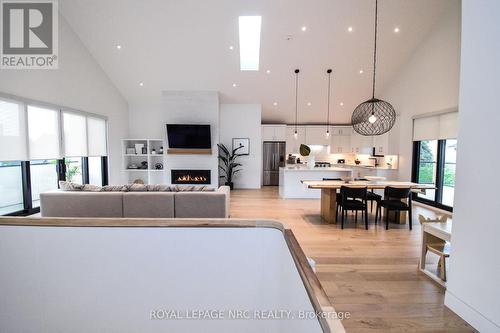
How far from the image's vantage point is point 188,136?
288 inches

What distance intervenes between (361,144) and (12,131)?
9037 millimetres

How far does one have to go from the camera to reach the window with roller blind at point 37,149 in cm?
371

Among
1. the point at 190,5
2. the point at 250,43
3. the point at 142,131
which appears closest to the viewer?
the point at 190,5

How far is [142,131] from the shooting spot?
25.7 ft

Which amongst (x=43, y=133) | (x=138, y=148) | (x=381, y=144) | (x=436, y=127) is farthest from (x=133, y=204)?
(x=381, y=144)

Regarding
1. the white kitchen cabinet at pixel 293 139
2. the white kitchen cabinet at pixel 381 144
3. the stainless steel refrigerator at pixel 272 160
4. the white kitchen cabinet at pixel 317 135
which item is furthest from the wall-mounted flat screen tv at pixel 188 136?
the white kitchen cabinet at pixel 381 144

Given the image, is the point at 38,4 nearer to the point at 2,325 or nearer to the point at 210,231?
the point at 2,325

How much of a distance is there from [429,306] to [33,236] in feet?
11.5

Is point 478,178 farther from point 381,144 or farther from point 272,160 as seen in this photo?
point 272,160

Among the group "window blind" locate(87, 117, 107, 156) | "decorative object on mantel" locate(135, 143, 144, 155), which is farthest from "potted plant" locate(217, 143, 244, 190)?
"window blind" locate(87, 117, 107, 156)

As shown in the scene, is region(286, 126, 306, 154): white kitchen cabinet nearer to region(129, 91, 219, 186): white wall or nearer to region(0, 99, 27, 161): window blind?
region(129, 91, 219, 186): white wall

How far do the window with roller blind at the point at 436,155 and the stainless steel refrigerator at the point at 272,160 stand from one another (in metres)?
4.08

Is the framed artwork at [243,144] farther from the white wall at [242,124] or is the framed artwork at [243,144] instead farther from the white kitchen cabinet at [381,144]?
the white kitchen cabinet at [381,144]

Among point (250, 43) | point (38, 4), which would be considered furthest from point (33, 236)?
point (250, 43)
